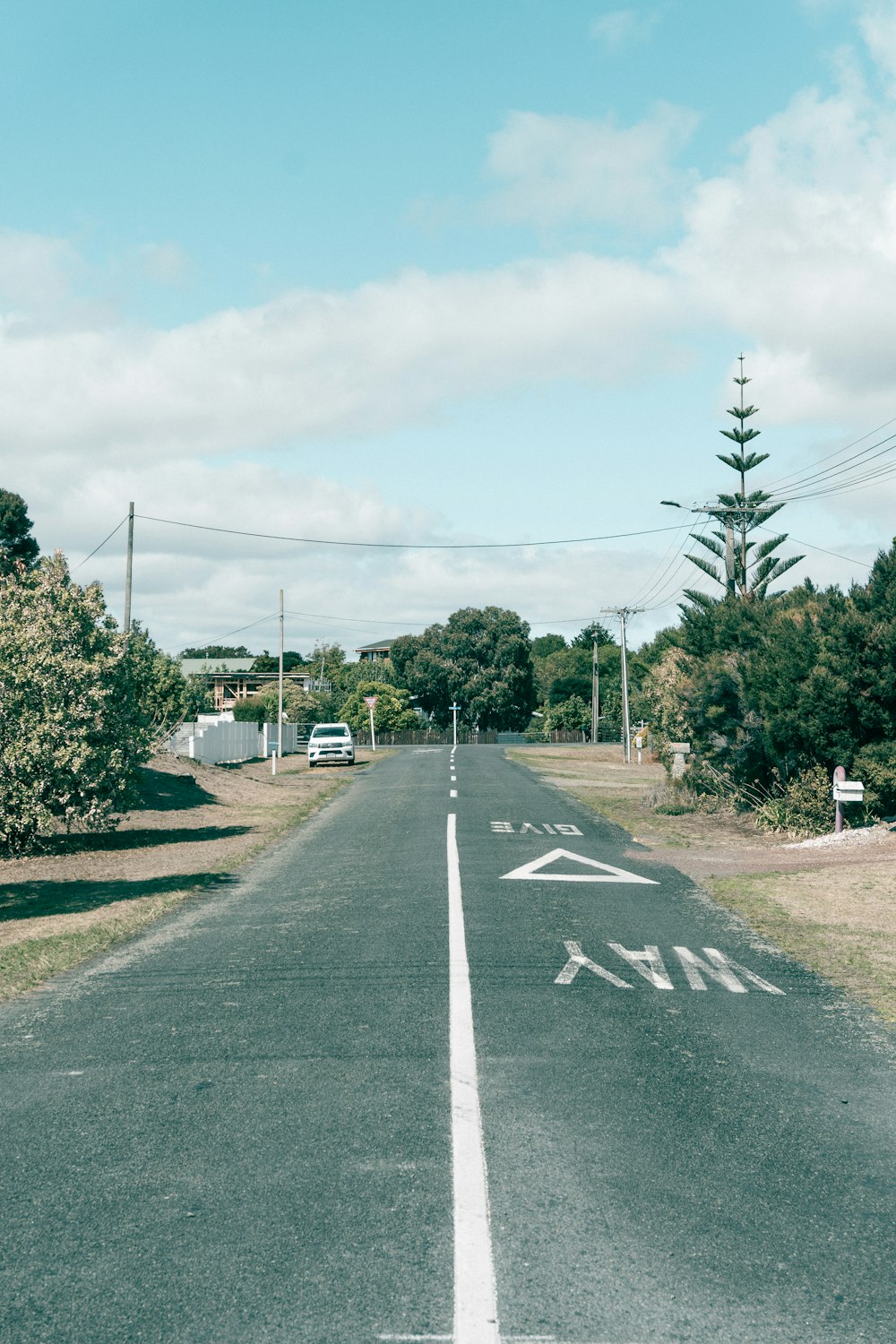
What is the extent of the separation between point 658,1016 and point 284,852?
10810 mm

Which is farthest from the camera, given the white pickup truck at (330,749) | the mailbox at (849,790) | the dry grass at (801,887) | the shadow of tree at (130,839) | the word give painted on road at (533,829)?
the white pickup truck at (330,749)

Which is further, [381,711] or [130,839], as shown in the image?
[381,711]

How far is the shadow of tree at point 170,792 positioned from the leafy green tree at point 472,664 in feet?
226

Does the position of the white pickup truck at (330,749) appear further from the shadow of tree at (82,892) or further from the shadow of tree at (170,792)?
the shadow of tree at (82,892)

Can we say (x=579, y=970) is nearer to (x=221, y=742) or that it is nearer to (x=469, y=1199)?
(x=469, y=1199)

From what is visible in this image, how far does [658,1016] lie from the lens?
24.0 ft

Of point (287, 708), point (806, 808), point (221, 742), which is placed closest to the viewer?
point (806, 808)

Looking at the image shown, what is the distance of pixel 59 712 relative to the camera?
17.6m

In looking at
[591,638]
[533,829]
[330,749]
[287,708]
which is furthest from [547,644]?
[533,829]

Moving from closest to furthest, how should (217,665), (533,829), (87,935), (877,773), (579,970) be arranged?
(579,970)
(87,935)
(877,773)
(533,829)
(217,665)

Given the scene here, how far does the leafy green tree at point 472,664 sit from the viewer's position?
327 ft

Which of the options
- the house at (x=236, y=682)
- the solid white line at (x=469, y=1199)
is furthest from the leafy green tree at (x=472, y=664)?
the solid white line at (x=469, y=1199)

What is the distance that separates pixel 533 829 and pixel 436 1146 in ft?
A: 50.7

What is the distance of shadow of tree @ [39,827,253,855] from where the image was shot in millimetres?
18641
